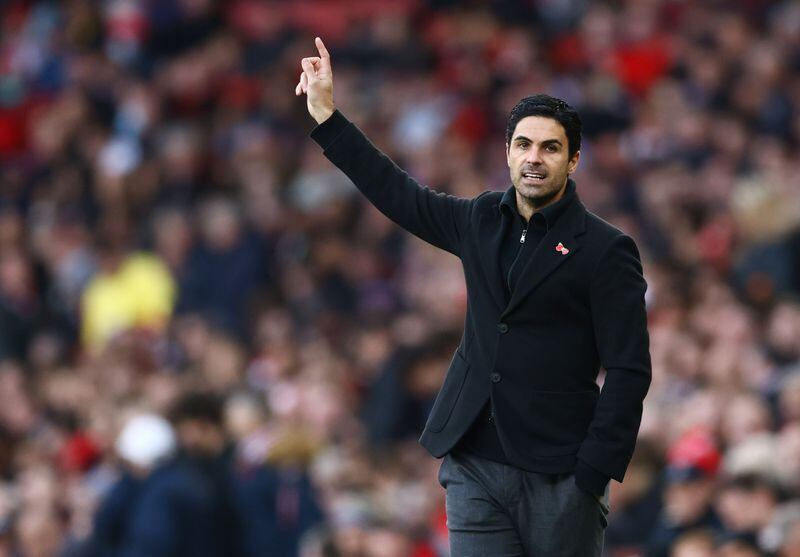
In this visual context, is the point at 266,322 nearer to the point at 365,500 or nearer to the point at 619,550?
the point at 365,500

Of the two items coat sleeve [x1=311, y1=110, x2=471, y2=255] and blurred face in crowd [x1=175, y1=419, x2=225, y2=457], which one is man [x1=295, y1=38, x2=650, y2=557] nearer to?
coat sleeve [x1=311, y1=110, x2=471, y2=255]

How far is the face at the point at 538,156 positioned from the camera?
500 cm

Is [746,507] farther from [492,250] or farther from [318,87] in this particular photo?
[318,87]

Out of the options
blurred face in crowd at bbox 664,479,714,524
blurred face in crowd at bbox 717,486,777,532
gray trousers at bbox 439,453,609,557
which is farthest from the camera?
blurred face in crowd at bbox 664,479,714,524

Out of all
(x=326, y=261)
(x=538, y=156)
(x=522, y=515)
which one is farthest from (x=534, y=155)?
(x=326, y=261)

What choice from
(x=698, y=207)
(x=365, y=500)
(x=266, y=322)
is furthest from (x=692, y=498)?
(x=266, y=322)

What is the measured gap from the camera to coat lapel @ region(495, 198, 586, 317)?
5.02 meters

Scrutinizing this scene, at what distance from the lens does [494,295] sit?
201 inches

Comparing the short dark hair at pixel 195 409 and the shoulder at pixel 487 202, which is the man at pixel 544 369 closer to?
the shoulder at pixel 487 202

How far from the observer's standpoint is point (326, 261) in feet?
43.7

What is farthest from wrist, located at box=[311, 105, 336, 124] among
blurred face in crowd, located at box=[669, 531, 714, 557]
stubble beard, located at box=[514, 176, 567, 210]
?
blurred face in crowd, located at box=[669, 531, 714, 557]

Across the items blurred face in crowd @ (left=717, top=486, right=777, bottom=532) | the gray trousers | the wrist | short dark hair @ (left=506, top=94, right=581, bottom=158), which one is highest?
the wrist

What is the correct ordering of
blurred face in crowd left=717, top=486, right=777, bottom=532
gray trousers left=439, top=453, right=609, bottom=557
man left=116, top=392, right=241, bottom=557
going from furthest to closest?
man left=116, top=392, right=241, bottom=557 → blurred face in crowd left=717, top=486, right=777, bottom=532 → gray trousers left=439, top=453, right=609, bottom=557

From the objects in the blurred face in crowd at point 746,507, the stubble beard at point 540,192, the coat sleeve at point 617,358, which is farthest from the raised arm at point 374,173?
the blurred face in crowd at point 746,507
